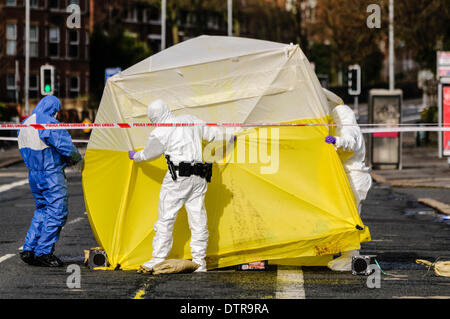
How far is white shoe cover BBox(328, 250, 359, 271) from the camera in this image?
11.1 m

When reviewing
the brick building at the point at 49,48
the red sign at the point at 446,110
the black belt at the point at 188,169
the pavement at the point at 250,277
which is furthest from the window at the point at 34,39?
the black belt at the point at 188,169

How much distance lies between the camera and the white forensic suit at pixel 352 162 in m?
11.1

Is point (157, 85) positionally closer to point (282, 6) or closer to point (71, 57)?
point (71, 57)

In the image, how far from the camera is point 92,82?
65438 mm

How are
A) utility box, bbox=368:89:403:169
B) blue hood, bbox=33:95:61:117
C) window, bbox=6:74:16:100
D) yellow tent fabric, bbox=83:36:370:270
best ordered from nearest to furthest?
1. yellow tent fabric, bbox=83:36:370:270
2. blue hood, bbox=33:95:61:117
3. utility box, bbox=368:89:403:169
4. window, bbox=6:74:16:100

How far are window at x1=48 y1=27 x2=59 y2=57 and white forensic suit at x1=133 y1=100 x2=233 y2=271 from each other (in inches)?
2029

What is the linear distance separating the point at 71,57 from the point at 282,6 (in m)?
16.1

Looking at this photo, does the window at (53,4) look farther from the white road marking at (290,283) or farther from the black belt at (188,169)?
the black belt at (188,169)

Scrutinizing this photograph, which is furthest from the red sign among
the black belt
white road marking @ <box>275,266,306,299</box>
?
the black belt

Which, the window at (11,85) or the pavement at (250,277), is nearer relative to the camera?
the pavement at (250,277)

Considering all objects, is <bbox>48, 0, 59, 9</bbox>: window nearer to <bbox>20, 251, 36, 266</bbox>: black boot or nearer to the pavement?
the pavement

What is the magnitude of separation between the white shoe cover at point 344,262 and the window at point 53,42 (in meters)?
51.8

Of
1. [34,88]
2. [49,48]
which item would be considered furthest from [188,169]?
[49,48]
